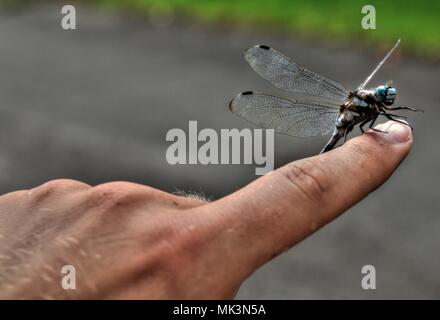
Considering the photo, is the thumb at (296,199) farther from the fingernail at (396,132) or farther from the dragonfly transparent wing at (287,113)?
the dragonfly transparent wing at (287,113)

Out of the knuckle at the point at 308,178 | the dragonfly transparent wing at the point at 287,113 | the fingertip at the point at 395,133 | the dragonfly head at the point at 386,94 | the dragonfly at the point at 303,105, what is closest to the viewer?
the knuckle at the point at 308,178

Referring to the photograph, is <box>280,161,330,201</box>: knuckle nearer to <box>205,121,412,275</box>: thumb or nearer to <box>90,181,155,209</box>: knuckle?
<box>205,121,412,275</box>: thumb

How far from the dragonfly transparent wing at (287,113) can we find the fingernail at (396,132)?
0.90 meters

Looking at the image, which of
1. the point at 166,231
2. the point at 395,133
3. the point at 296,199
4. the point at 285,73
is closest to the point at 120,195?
the point at 166,231

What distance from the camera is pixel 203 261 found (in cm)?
226

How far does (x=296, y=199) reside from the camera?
2441 millimetres

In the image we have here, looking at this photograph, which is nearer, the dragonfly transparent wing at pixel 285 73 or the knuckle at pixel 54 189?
the knuckle at pixel 54 189

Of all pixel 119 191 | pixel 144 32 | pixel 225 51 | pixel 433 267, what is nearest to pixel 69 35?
pixel 144 32

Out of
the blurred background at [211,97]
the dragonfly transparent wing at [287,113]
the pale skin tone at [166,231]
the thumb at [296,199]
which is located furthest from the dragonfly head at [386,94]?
the blurred background at [211,97]

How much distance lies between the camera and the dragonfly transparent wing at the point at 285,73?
400 cm

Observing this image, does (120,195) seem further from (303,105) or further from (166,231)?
(303,105)

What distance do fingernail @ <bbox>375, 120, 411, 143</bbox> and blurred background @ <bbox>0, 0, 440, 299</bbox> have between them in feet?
11.3

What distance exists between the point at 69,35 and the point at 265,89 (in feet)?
12.9

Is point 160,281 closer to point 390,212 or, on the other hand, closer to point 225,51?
point 390,212
